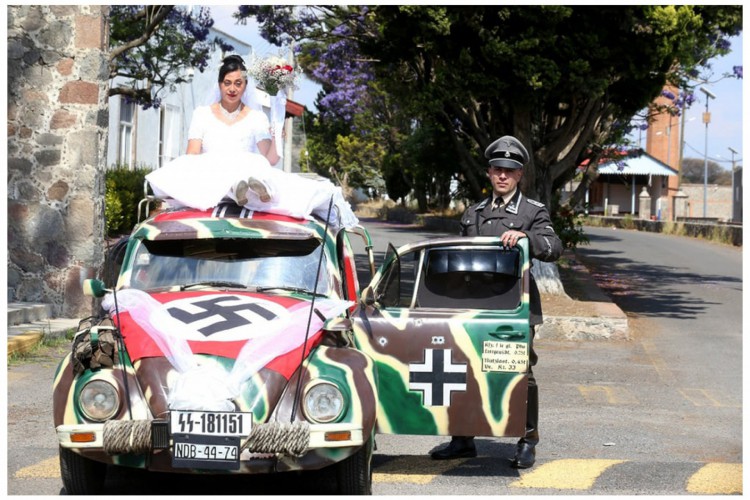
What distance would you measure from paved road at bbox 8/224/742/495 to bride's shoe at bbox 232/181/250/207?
5.95 ft

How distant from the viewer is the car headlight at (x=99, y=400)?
589cm

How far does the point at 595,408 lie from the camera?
10.2 metres

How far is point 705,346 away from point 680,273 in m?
12.4

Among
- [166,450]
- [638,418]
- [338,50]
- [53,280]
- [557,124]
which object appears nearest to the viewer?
[166,450]

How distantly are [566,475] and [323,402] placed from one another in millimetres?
2072

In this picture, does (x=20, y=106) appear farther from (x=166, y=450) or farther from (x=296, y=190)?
(x=166, y=450)

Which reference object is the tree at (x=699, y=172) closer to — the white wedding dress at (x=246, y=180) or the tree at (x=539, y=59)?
the tree at (x=539, y=59)

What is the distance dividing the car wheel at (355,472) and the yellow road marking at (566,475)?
3.76ft

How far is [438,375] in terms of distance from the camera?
680cm

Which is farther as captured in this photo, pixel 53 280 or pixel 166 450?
pixel 53 280

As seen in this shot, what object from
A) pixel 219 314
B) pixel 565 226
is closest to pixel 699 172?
pixel 565 226

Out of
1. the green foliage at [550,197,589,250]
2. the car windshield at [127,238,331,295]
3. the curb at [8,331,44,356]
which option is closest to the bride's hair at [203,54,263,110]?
the car windshield at [127,238,331,295]

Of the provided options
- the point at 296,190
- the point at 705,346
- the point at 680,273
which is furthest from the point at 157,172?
the point at 680,273

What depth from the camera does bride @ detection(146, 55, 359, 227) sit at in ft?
24.8
